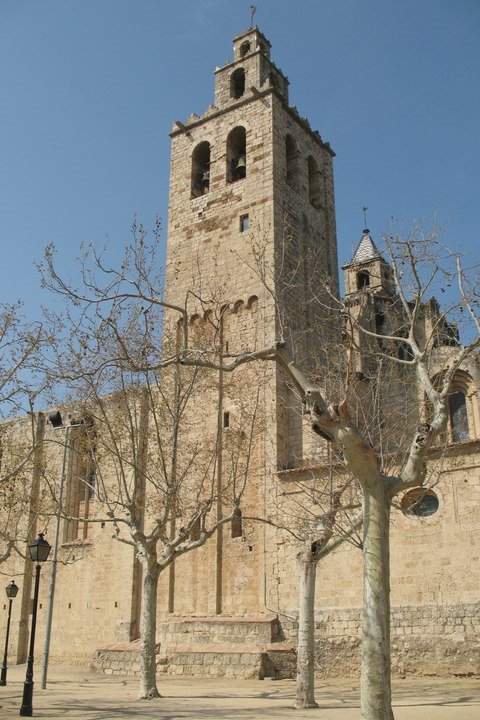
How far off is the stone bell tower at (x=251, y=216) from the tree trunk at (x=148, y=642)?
5.48m

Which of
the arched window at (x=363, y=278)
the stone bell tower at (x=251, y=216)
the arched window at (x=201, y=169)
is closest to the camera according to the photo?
the stone bell tower at (x=251, y=216)

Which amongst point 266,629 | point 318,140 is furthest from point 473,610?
point 318,140

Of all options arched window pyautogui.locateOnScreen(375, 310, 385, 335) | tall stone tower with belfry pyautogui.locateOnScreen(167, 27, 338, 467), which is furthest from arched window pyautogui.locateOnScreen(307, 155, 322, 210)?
arched window pyautogui.locateOnScreen(375, 310, 385, 335)

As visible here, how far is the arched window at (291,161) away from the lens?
26.4m

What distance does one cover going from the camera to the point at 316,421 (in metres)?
8.22

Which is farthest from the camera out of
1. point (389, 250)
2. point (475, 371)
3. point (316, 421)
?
point (475, 371)

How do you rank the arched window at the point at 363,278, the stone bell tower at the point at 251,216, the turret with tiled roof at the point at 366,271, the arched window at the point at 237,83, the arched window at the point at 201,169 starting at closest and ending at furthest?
1. the stone bell tower at the point at 251,216
2. the arched window at the point at 201,169
3. the arched window at the point at 237,83
4. the turret with tiled roof at the point at 366,271
5. the arched window at the point at 363,278

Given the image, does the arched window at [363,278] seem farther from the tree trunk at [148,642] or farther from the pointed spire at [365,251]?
the tree trunk at [148,642]

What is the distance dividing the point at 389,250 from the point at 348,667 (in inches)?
431

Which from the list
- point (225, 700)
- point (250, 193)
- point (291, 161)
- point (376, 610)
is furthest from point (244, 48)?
point (376, 610)

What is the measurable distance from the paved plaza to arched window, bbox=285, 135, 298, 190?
57.7ft

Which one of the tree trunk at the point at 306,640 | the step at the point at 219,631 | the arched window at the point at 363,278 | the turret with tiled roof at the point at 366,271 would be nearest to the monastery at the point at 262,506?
the step at the point at 219,631

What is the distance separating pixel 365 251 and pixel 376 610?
27.9m

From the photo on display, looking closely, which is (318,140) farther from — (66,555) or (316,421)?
(316,421)
